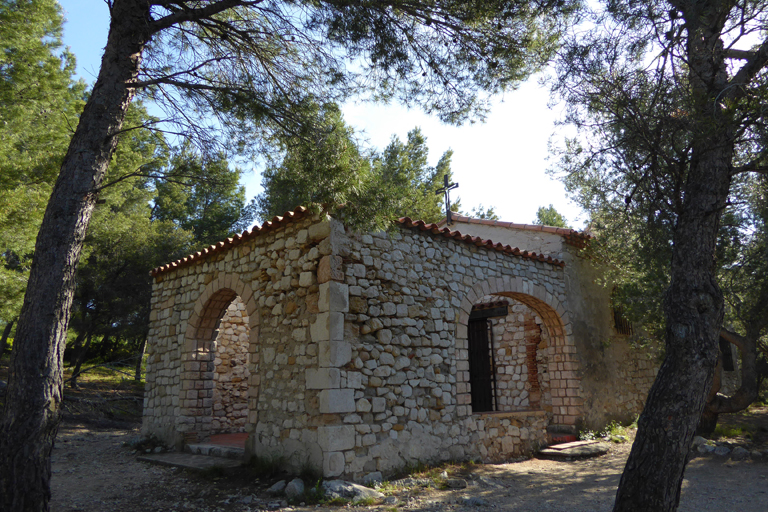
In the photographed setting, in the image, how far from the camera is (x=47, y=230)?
4039 millimetres

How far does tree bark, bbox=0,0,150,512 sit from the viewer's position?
12.1ft

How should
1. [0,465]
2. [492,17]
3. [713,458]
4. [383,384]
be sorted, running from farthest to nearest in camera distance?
[713,458] → [383,384] → [492,17] → [0,465]

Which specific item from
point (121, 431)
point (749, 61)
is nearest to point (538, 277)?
point (749, 61)

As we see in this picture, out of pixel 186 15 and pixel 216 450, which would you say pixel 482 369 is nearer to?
pixel 216 450

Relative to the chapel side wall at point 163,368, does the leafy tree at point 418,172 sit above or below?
above

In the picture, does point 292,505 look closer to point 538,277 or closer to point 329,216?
point 329,216

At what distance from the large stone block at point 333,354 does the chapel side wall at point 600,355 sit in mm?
5264

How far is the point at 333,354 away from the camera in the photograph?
5469mm

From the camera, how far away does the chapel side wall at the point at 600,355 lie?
914 centimetres

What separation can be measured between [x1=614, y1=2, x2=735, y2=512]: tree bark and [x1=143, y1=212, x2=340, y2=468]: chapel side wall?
10.6 ft

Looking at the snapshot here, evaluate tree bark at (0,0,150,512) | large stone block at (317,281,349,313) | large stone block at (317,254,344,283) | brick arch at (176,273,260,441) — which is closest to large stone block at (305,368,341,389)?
large stone block at (317,281,349,313)

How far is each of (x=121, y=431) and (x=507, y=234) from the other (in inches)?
382

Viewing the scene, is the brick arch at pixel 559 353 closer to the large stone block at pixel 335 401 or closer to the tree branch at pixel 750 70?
the large stone block at pixel 335 401

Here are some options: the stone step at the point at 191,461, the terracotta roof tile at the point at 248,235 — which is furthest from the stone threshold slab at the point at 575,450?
the terracotta roof tile at the point at 248,235
